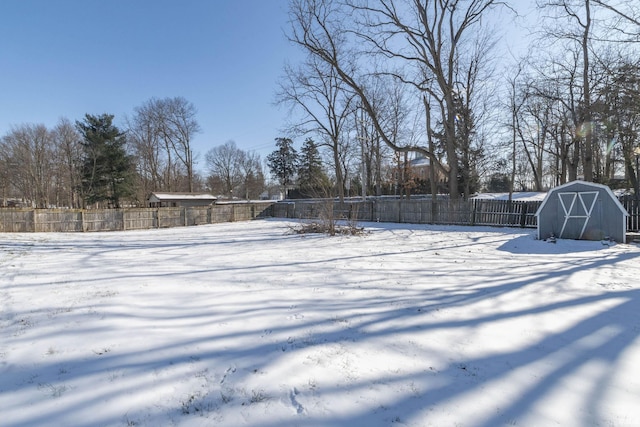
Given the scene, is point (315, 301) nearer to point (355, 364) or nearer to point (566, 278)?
point (355, 364)

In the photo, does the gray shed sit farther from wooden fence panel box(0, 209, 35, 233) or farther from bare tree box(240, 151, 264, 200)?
bare tree box(240, 151, 264, 200)

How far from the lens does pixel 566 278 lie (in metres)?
5.54

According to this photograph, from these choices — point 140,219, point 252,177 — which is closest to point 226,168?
point 252,177

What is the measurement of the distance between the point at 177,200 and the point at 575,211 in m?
31.7

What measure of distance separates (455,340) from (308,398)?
1.74 m

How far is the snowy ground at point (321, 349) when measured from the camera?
208 cm

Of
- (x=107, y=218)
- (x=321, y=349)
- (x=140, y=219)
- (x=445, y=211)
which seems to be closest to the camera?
(x=321, y=349)

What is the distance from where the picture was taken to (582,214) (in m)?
10.4

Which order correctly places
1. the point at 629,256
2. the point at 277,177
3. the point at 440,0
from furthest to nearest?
1. the point at 277,177
2. the point at 440,0
3. the point at 629,256

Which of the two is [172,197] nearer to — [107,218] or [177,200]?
[177,200]

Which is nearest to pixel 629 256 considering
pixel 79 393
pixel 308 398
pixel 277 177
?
pixel 308 398

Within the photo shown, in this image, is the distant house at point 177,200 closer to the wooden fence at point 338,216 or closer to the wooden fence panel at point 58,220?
the wooden fence at point 338,216

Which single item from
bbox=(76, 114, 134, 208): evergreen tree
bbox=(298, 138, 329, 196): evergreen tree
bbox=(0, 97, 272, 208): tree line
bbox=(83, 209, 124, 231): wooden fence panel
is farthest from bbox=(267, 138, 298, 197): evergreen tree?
bbox=(83, 209, 124, 231): wooden fence panel

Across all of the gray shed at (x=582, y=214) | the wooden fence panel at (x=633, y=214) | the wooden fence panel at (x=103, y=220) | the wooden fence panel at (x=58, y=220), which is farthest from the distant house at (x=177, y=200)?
the wooden fence panel at (x=633, y=214)
